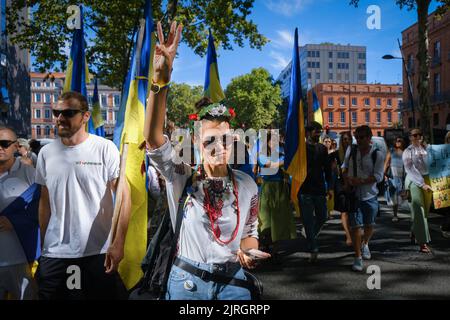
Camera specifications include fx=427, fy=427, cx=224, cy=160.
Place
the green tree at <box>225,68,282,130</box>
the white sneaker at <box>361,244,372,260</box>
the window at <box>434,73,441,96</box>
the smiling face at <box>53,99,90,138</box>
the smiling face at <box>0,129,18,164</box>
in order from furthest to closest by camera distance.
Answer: the green tree at <box>225,68,282,130</box> → the window at <box>434,73,441,96</box> → the white sneaker at <box>361,244,372,260</box> → the smiling face at <box>0,129,18,164</box> → the smiling face at <box>53,99,90,138</box>

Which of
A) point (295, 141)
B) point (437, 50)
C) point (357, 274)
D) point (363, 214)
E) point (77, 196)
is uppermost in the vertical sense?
point (437, 50)

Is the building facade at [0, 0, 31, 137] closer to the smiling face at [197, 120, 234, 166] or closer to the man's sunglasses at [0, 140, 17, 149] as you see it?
the man's sunglasses at [0, 140, 17, 149]

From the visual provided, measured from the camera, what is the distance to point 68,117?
3.09m

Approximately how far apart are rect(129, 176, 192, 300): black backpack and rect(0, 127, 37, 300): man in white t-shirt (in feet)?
Result: 4.04

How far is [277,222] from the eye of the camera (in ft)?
20.8

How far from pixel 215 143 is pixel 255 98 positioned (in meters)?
73.6

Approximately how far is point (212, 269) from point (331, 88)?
83.3 metres

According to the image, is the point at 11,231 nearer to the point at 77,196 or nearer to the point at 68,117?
the point at 77,196

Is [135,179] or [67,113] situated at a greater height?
[67,113]

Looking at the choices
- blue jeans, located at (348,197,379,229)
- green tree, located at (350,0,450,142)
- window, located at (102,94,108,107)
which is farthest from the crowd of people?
window, located at (102,94,108,107)

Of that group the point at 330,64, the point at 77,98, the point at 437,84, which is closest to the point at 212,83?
the point at 77,98

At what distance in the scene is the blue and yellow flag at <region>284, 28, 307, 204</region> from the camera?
5641 millimetres

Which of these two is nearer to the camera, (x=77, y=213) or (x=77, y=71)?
(x=77, y=213)

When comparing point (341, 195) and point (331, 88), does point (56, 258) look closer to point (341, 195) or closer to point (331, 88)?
point (341, 195)
